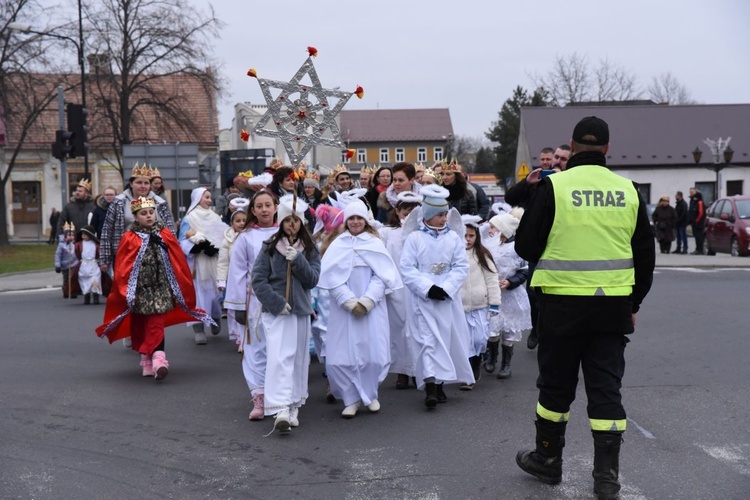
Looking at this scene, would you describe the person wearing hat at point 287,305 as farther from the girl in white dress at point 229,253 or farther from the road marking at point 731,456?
the girl in white dress at point 229,253

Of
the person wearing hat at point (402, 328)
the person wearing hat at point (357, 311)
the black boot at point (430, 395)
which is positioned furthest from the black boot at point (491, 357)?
the person wearing hat at point (357, 311)

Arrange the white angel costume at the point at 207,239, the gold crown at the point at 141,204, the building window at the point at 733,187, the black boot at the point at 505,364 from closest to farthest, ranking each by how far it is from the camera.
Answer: the black boot at the point at 505,364 < the gold crown at the point at 141,204 < the white angel costume at the point at 207,239 < the building window at the point at 733,187

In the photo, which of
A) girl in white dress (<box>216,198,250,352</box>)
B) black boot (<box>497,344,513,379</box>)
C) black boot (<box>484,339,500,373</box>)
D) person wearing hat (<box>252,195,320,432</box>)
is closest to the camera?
person wearing hat (<box>252,195,320,432</box>)

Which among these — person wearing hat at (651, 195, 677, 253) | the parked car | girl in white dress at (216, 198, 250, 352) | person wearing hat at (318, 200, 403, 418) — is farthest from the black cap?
person wearing hat at (651, 195, 677, 253)

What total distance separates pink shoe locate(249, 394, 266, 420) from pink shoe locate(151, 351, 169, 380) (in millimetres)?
1818

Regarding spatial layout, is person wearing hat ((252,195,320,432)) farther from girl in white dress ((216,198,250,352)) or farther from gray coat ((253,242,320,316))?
girl in white dress ((216,198,250,352))

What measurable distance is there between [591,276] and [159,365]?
5039mm

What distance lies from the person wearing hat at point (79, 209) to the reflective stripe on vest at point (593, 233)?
13186 millimetres

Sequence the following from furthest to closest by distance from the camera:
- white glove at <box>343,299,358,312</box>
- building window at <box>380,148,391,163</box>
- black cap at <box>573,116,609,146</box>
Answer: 1. building window at <box>380,148,391,163</box>
2. white glove at <box>343,299,358,312</box>
3. black cap at <box>573,116,609,146</box>

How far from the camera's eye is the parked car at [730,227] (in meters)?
24.7

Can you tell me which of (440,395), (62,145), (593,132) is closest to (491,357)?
(440,395)

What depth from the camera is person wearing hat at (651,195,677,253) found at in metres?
26.7

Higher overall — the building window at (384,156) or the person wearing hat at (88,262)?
the building window at (384,156)

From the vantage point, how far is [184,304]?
925 cm
